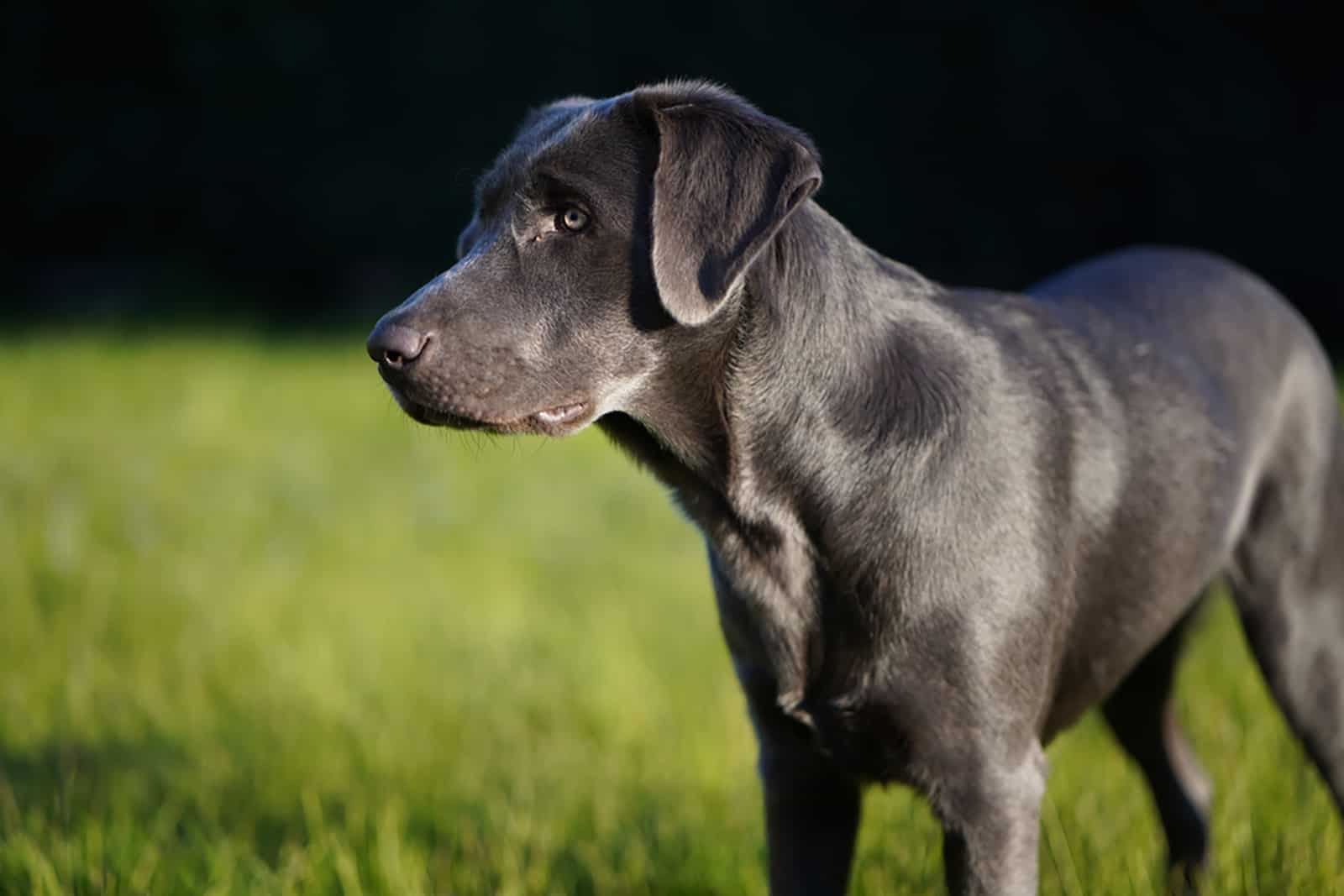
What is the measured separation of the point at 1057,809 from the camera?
3.63 metres

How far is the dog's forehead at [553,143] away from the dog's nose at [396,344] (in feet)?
1.18

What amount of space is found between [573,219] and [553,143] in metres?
0.17

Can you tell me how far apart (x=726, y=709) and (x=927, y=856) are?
157 cm

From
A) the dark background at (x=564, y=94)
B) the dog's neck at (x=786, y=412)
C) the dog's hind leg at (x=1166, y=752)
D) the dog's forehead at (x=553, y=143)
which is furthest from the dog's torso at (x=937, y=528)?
the dark background at (x=564, y=94)

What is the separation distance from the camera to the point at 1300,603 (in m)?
3.26

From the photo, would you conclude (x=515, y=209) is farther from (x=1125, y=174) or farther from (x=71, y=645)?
(x=1125, y=174)

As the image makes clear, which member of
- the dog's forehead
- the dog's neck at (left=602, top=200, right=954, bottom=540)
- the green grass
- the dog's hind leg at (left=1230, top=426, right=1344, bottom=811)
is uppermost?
the dog's forehead

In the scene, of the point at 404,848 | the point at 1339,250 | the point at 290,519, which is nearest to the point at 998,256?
the point at 1339,250

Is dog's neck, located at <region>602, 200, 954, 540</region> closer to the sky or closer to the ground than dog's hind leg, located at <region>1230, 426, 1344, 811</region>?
closer to the sky

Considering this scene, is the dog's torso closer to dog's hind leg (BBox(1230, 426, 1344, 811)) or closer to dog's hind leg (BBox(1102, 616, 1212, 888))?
dog's hind leg (BBox(1230, 426, 1344, 811))

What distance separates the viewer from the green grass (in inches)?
132

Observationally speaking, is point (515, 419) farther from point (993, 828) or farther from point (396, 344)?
point (993, 828)

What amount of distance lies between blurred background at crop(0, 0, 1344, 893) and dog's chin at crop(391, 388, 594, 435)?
847mm

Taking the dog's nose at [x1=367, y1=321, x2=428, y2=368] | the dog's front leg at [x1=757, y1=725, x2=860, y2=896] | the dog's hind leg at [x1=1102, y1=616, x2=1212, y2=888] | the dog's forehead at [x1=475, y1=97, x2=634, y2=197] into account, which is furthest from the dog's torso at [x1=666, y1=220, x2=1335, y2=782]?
the dog's hind leg at [x1=1102, y1=616, x2=1212, y2=888]
